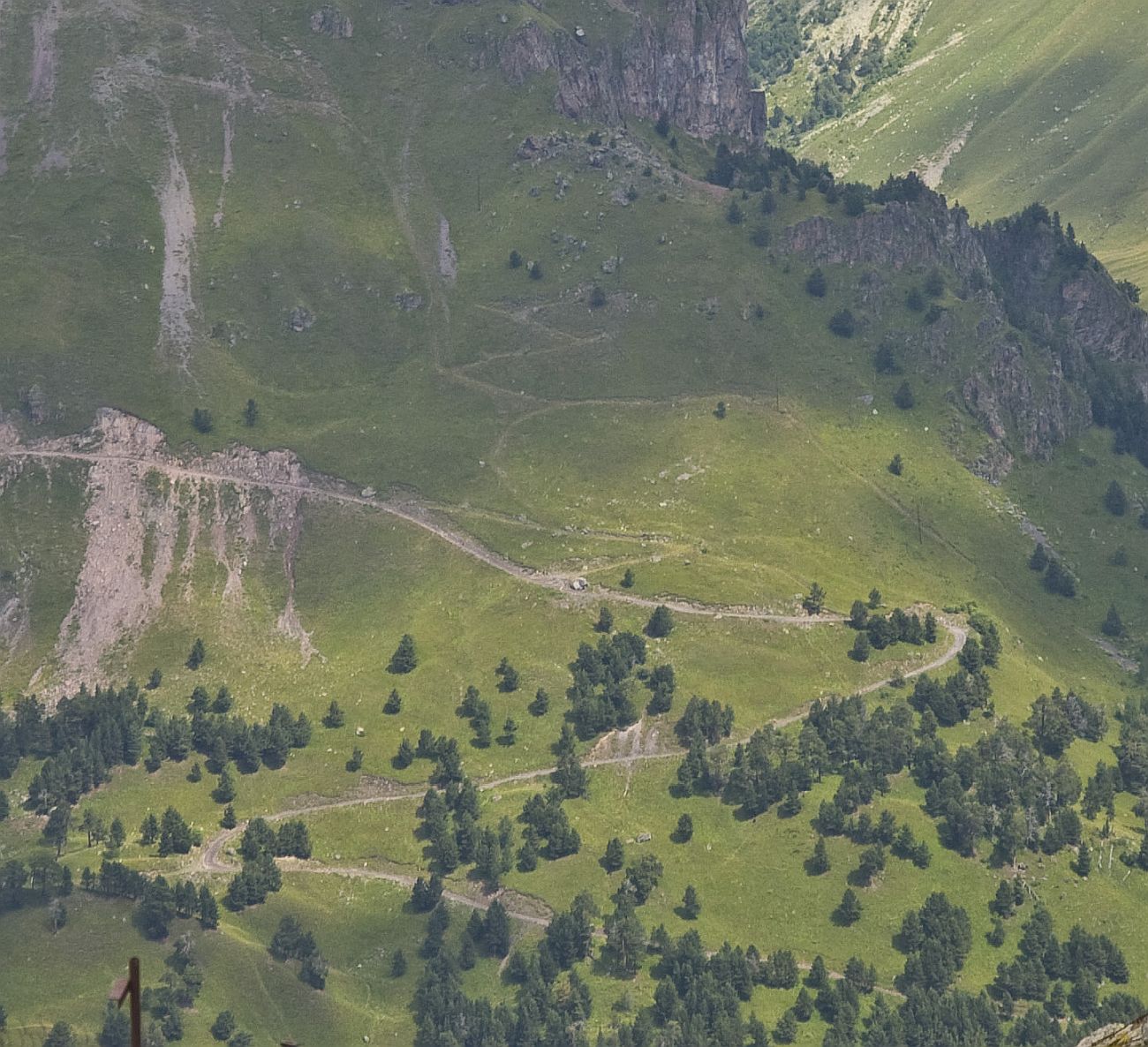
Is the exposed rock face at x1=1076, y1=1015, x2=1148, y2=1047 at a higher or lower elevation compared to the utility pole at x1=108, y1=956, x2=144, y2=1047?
higher

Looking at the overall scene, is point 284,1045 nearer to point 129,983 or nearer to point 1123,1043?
point 129,983

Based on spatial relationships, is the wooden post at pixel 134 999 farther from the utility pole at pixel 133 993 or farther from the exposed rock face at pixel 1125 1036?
the exposed rock face at pixel 1125 1036

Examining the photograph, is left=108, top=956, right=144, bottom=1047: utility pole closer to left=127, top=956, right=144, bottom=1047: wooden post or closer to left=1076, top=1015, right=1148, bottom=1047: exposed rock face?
left=127, top=956, right=144, bottom=1047: wooden post

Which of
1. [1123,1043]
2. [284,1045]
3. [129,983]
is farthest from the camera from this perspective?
[284,1045]

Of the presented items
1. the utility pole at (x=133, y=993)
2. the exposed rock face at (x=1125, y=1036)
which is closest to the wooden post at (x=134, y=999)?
the utility pole at (x=133, y=993)

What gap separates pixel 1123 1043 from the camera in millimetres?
59875

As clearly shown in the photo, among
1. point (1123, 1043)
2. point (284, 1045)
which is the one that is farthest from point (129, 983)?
point (1123, 1043)

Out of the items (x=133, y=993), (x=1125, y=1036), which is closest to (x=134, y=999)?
(x=133, y=993)

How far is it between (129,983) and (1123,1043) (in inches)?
1133

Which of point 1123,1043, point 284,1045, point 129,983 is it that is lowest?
point 284,1045

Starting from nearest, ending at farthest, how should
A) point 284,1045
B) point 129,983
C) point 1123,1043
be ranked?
point 129,983, point 1123,1043, point 284,1045

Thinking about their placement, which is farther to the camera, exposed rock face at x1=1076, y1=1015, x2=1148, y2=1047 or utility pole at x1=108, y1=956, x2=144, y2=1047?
exposed rock face at x1=1076, y1=1015, x2=1148, y2=1047

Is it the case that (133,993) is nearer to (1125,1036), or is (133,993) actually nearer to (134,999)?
(134,999)

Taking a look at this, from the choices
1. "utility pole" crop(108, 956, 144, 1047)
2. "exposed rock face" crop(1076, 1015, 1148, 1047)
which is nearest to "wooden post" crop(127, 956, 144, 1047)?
"utility pole" crop(108, 956, 144, 1047)
